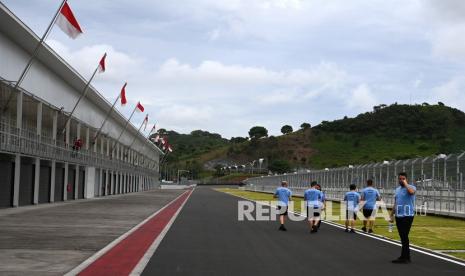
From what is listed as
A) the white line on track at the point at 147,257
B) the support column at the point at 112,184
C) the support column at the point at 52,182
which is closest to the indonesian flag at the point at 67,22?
the support column at the point at 52,182

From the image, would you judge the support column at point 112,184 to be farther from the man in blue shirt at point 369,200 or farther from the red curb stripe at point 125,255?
the man in blue shirt at point 369,200

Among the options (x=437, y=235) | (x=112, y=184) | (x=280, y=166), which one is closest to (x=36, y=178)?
(x=437, y=235)

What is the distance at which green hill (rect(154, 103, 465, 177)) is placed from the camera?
131m

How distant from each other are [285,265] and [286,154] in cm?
16299

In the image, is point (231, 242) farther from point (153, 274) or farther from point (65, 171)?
point (65, 171)

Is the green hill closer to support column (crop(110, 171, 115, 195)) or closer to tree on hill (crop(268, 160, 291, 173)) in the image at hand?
tree on hill (crop(268, 160, 291, 173))

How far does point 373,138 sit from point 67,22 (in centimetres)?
12933

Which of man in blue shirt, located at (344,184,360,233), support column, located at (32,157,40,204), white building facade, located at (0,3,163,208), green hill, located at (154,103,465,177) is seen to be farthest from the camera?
green hill, located at (154,103,465,177)

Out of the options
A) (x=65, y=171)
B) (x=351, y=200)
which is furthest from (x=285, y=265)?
(x=65, y=171)

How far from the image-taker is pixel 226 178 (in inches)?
6816

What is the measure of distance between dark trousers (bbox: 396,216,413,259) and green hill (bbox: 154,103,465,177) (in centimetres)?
10712

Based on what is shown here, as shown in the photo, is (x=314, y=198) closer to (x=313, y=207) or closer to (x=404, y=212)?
(x=313, y=207)

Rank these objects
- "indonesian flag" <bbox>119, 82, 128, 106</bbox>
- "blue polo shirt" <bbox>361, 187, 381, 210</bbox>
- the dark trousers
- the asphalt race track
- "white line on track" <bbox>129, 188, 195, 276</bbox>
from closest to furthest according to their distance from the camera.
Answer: "white line on track" <bbox>129, 188, 195, 276</bbox>, the asphalt race track, the dark trousers, "blue polo shirt" <bbox>361, 187, 381, 210</bbox>, "indonesian flag" <bbox>119, 82, 128, 106</bbox>

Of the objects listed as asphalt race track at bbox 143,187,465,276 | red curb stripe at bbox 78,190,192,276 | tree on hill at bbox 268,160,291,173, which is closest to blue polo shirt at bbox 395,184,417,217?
asphalt race track at bbox 143,187,465,276
